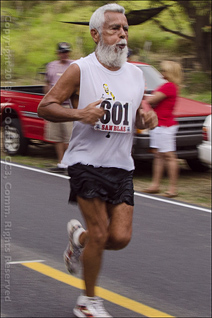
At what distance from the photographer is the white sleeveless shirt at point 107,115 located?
3.94 m

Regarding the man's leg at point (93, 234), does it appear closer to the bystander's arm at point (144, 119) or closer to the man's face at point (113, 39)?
the bystander's arm at point (144, 119)

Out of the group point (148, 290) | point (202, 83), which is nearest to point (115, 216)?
point (148, 290)

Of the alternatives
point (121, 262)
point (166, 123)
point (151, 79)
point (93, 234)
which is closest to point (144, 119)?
point (93, 234)

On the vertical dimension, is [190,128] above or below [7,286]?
above

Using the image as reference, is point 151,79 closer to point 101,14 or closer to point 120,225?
point 120,225

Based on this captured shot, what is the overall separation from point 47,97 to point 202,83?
16.6m

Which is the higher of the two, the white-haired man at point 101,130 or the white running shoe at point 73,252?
the white-haired man at point 101,130

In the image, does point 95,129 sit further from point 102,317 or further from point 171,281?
point 171,281

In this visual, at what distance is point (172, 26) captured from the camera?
905 inches

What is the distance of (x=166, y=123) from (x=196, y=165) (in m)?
2.71

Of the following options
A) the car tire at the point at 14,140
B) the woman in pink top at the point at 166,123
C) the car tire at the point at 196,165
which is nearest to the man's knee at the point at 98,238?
the woman in pink top at the point at 166,123

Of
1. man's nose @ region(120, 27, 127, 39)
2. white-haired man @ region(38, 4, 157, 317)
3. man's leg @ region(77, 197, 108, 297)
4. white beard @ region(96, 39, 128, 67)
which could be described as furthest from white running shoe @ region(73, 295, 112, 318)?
man's nose @ region(120, 27, 127, 39)

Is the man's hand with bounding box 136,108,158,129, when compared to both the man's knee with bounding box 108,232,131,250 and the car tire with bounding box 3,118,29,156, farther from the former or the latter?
the car tire with bounding box 3,118,29,156

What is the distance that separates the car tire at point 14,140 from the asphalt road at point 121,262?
2.93 meters
